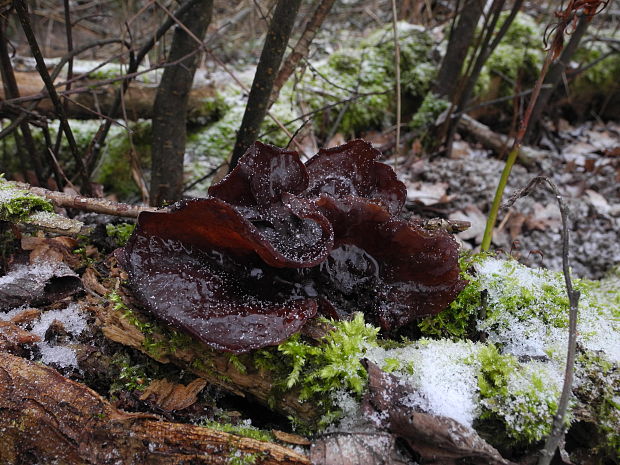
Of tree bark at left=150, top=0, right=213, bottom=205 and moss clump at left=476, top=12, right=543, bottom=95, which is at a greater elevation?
moss clump at left=476, top=12, right=543, bottom=95

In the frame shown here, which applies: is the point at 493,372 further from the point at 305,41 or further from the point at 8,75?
the point at 8,75

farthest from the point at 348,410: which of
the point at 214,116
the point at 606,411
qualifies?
the point at 214,116

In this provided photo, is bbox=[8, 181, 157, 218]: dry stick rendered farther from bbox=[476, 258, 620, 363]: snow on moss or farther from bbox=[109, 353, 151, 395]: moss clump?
bbox=[476, 258, 620, 363]: snow on moss

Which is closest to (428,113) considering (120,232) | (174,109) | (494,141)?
(494,141)

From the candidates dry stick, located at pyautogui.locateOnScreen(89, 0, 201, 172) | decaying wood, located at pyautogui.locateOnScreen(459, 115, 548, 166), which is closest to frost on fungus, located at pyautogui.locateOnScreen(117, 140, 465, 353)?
dry stick, located at pyautogui.locateOnScreen(89, 0, 201, 172)

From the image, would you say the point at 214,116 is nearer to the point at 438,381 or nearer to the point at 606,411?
the point at 438,381
